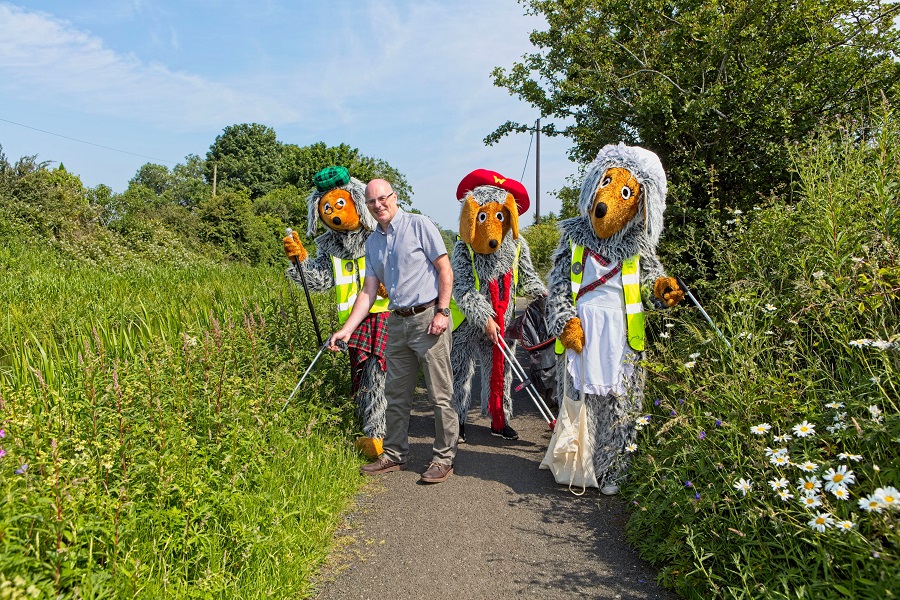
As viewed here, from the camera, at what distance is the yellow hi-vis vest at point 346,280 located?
5.06m

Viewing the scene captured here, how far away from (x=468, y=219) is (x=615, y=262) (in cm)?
154

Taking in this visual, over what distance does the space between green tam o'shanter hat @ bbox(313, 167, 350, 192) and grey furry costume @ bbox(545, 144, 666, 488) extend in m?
2.13

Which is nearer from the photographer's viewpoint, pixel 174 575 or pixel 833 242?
pixel 174 575

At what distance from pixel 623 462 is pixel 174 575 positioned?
104 inches

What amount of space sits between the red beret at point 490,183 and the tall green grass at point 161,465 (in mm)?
2030

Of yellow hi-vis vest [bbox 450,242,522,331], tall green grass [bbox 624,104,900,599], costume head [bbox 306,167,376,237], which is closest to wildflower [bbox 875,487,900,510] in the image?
tall green grass [bbox 624,104,900,599]

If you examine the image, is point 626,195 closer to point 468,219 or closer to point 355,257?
point 468,219

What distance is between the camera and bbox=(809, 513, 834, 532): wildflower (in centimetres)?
215

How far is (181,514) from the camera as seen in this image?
8.79 feet

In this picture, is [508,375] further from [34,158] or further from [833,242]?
[34,158]

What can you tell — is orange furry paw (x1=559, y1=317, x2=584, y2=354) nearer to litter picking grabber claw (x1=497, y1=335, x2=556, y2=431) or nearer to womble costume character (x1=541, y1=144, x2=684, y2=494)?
womble costume character (x1=541, y1=144, x2=684, y2=494)

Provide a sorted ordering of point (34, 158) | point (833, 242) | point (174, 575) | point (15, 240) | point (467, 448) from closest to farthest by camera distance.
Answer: point (174, 575)
point (833, 242)
point (467, 448)
point (15, 240)
point (34, 158)

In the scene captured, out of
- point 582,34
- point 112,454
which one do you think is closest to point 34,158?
point 582,34

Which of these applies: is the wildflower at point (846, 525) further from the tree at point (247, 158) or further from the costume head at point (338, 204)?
the tree at point (247, 158)
